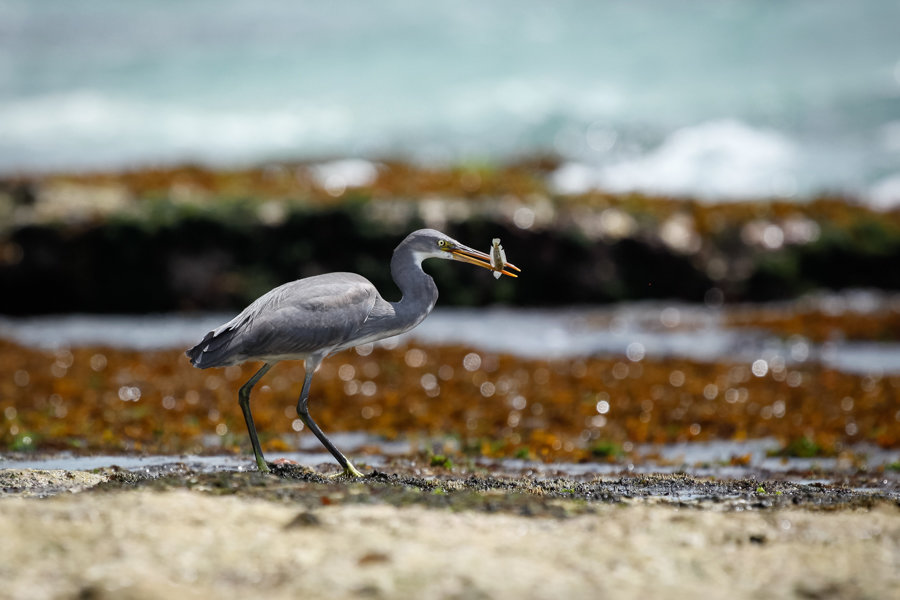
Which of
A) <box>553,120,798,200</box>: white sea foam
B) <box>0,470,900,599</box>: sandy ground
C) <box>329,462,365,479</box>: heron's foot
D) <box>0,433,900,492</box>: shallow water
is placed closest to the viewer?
<box>0,470,900,599</box>: sandy ground

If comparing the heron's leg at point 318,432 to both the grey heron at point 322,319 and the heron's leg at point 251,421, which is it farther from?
the heron's leg at point 251,421

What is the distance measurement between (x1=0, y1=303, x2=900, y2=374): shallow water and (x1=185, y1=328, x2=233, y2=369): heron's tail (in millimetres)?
7984

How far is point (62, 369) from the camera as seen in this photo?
1200 cm

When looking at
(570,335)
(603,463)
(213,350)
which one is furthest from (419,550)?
(570,335)

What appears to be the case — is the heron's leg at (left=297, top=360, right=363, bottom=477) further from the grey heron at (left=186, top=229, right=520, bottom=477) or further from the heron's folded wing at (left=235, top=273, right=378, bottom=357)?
the heron's folded wing at (left=235, top=273, right=378, bottom=357)

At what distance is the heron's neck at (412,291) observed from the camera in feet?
19.1

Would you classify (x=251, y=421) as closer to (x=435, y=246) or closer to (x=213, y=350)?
(x=213, y=350)

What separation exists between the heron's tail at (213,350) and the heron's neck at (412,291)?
0.96 m

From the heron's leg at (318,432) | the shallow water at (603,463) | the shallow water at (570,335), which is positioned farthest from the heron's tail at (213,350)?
the shallow water at (570,335)

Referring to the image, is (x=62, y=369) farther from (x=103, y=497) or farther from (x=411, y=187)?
(x=411, y=187)

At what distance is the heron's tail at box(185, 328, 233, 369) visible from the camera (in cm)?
552

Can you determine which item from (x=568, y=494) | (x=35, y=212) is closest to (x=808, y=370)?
(x=568, y=494)

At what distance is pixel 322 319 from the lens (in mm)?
5559

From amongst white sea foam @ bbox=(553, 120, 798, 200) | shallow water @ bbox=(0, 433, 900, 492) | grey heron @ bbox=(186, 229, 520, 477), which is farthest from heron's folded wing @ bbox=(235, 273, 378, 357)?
white sea foam @ bbox=(553, 120, 798, 200)
